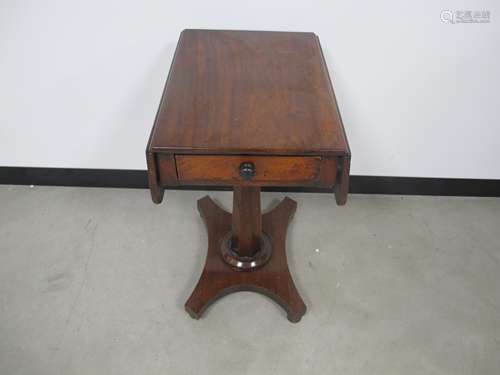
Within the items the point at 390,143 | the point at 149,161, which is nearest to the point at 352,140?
the point at 390,143

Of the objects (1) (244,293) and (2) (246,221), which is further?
(1) (244,293)

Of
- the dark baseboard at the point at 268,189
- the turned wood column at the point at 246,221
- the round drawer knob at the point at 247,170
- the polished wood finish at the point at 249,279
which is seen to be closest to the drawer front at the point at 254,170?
the round drawer knob at the point at 247,170

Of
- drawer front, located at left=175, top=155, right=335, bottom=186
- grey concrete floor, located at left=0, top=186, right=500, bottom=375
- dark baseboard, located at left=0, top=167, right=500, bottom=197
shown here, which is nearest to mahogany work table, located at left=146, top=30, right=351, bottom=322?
drawer front, located at left=175, top=155, right=335, bottom=186

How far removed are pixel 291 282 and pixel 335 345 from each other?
0.80 ft

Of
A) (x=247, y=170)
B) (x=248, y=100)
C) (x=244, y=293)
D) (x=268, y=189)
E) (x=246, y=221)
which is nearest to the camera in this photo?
(x=247, y=170)

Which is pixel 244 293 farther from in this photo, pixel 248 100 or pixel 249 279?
pixel 248 100

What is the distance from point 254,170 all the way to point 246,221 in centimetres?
48

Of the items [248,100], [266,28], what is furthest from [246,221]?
[266,28]

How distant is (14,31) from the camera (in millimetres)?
1491

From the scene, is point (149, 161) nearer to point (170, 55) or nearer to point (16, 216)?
point (170, 55)

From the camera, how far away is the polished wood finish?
140 cm

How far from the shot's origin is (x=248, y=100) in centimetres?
104

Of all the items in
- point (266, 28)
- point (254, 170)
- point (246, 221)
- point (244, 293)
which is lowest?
point (244, 293)

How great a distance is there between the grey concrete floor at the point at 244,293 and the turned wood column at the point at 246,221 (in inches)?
6.6
